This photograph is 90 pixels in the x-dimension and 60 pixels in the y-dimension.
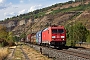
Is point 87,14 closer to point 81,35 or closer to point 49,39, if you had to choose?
point 81,35

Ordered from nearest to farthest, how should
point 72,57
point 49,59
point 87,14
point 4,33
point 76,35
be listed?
point 72,57 → point 49,59 → point 76,35 → point 4,33 → point 87,14

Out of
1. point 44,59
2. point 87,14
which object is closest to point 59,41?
point 44,59

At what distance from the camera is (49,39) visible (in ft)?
133

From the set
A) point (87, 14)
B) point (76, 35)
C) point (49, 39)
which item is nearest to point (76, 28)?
point (76, 35)

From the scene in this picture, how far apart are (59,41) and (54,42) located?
77 centimetres

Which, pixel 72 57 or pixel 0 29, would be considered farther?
pixel 0 29

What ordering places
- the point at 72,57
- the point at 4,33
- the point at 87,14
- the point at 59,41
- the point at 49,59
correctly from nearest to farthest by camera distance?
the point at 72,57 < the point at 49,59 < the point at 59,41 < the point at 4,33 < the point at 87,14

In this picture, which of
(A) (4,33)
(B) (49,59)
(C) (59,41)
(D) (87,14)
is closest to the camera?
(B) (49,59)

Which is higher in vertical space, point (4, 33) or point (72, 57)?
point (4, 33)

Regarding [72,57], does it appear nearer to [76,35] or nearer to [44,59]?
[44,59]

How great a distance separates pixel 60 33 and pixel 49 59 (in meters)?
14.5

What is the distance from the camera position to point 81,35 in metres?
82.9

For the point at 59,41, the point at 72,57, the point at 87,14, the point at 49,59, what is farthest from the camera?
the point at 87,14

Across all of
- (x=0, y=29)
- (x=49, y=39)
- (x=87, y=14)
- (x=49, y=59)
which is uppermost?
(x=87, y=14)
